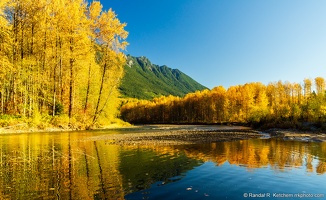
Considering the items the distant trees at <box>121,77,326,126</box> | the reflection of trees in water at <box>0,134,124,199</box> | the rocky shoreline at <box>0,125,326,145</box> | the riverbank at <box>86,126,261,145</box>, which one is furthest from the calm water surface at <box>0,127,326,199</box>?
the distant trees at <box>121,77,326,126</box>

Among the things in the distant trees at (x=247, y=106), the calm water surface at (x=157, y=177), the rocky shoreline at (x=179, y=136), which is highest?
the distant trees at (x=247, y=106)

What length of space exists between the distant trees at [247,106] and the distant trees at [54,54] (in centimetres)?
4159

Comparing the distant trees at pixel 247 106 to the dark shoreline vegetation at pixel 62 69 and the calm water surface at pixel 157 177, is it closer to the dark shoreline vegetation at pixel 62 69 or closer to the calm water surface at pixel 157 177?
the dark shoreline vegetation at pixel 62 69

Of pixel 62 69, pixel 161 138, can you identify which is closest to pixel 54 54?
pixel 62 69

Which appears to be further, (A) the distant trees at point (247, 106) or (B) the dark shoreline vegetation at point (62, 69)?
(A) the distant trees at point (247, 106)

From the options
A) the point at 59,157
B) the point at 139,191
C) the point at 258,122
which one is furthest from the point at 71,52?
the point at 258,122

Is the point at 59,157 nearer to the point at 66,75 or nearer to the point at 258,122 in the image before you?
the point at 66,75

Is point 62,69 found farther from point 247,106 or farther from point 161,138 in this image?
point 247,106

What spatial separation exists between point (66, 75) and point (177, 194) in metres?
Result: 40.5

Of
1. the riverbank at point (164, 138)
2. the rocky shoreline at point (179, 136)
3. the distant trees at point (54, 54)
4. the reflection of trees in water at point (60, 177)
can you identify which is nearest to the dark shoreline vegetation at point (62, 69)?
the distant trees at point (54, 54)

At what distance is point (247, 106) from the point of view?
326 ft

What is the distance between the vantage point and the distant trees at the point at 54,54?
35156 mm

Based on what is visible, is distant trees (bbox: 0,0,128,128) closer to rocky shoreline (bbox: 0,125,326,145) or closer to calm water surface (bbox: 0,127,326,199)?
rocky shoreline (bbox: 0,125,326,145)

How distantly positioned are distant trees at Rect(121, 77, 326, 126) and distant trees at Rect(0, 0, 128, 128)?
136 ft
